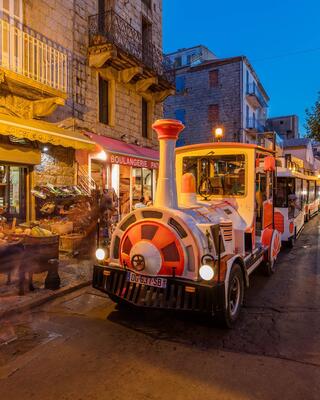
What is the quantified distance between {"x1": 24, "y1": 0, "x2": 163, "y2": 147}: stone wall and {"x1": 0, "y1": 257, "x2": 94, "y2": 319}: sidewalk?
17.5 ft

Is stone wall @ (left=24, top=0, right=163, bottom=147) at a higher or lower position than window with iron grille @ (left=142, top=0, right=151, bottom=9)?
lower

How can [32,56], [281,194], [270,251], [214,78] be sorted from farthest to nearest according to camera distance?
[214,78] < [281,194] < [32,56] < [270,251]

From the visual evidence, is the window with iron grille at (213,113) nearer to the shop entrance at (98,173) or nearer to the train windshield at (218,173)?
the shop entrance at (98,173)

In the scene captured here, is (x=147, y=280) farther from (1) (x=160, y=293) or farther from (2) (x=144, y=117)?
(2) (x=144, y=117)

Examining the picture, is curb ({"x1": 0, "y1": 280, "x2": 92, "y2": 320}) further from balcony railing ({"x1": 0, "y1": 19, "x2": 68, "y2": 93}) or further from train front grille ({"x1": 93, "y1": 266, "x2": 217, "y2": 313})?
balcony railing ({"x1": 0, "y1": 19, "x2": 68, "y2": 93})

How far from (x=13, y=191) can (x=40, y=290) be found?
4.60 metres

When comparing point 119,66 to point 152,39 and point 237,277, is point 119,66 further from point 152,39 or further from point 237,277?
point 237,277

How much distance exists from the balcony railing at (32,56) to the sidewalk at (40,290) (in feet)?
16.4

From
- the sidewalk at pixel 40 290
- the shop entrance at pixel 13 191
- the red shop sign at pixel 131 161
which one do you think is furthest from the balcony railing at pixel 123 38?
the sidewalk at pixel 40 290

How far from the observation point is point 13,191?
9.41 meters

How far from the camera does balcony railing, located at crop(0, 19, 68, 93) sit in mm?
8492

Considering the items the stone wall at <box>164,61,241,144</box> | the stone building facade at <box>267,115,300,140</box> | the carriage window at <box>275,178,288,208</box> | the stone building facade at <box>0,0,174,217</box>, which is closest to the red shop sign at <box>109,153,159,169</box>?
the stone building facade at <box>0,0,174,217</box>

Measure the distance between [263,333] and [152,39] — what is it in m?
15.5

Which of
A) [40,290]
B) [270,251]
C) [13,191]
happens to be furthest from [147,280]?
[13,191]
